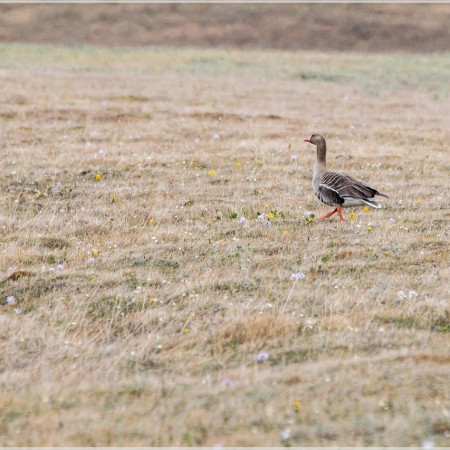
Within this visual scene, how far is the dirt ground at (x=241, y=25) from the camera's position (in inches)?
2926

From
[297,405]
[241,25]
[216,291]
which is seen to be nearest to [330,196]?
[216,291]

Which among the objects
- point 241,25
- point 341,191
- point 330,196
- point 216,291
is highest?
point 341,191

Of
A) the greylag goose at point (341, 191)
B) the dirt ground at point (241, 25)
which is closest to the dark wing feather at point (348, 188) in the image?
the greylag goose at point (341, 191)

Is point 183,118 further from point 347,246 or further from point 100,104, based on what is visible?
point 347,246

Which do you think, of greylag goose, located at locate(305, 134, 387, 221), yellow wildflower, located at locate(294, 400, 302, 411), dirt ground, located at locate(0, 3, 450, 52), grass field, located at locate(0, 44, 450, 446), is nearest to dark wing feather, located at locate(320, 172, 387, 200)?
greylag goose, located at locate(305, 134, 387, 221)

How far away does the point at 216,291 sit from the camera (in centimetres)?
873

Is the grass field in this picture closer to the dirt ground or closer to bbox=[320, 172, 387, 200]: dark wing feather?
bbox=[320, 172, 387, 200]: dark wing feather

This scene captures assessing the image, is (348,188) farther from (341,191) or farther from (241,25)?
(241,25)

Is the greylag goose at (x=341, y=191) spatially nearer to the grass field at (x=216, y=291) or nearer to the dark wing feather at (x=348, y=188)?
the dark wing feather at (x=348, y=188)

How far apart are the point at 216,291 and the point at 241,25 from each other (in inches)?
2960

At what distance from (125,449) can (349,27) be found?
78203mm

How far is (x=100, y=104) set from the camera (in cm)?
2555

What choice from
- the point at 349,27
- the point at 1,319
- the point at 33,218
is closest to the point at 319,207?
the point at 33,218

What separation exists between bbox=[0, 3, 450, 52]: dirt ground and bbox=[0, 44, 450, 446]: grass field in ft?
184
